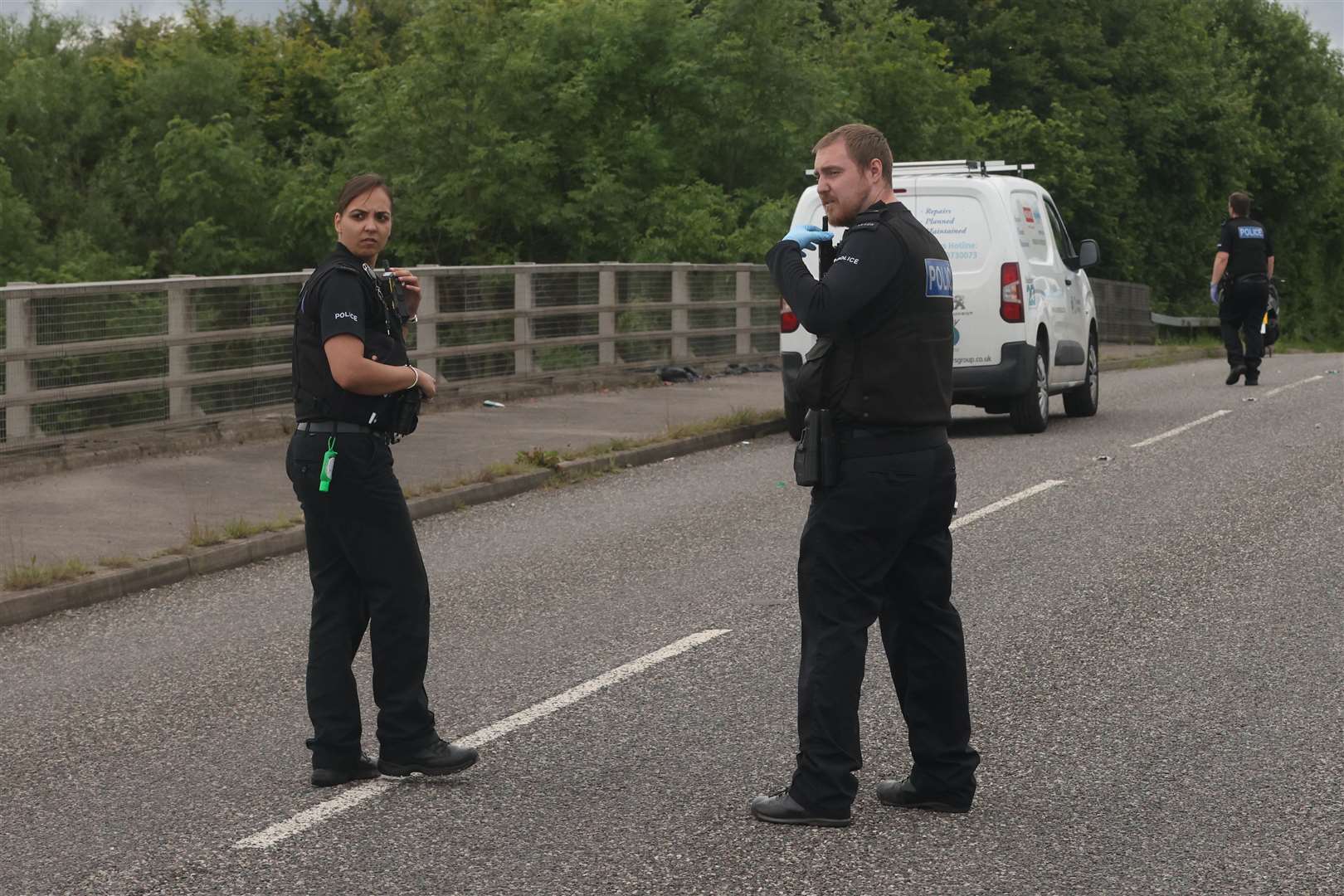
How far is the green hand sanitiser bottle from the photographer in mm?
5727

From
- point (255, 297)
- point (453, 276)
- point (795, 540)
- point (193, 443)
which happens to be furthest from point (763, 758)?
point (453, 276)

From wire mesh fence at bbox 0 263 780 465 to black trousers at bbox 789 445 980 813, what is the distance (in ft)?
30.7

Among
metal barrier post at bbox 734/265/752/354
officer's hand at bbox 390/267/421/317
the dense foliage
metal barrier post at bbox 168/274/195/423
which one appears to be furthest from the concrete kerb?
the dense foliage

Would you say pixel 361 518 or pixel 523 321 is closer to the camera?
pixel 361 518

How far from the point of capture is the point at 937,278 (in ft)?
17.4

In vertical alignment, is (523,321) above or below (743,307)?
below

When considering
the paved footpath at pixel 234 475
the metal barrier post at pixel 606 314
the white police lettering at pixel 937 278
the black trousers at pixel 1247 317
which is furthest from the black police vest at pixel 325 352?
the black trousers at pixel 1247 317

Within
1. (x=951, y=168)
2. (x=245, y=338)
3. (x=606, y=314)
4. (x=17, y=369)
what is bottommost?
(x=17, y=369)

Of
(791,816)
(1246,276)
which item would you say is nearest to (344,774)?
(791,816)

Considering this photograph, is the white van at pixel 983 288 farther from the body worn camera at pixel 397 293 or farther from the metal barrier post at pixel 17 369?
the body worn camera at pixel 397 293

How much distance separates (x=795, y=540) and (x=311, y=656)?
520 centimetres

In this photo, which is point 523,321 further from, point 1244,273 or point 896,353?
point 896,353

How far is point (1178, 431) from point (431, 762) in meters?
11.6

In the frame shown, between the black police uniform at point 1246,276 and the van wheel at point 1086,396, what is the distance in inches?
128
